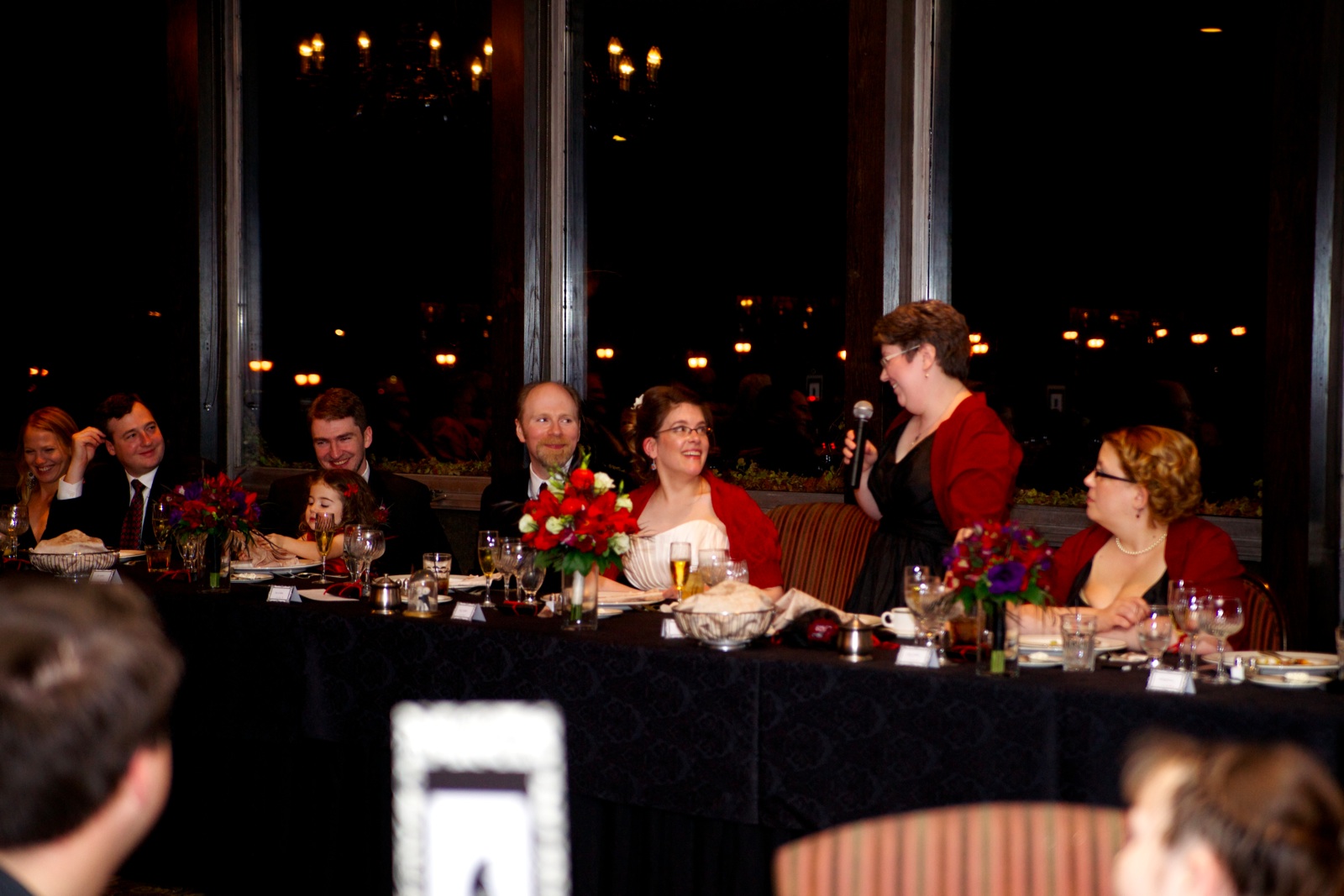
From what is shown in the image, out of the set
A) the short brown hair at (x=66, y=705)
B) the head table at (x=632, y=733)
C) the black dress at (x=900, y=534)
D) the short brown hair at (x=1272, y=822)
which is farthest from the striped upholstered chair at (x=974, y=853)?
the black dress at (x=900, y=534)

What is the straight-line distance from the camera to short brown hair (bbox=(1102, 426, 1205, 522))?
2.86 meters

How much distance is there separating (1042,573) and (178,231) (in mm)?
4855

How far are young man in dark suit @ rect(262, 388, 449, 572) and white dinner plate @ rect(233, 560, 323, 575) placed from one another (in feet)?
0.85

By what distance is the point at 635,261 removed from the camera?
541 cm

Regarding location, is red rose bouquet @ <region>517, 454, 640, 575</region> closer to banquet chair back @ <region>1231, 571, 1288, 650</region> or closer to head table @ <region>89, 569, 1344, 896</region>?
head table @ <region>89, 569, 1344, 896</region>

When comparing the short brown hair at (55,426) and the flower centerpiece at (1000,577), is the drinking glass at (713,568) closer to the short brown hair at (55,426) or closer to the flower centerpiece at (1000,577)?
the flower centerpiece at (1000,577)

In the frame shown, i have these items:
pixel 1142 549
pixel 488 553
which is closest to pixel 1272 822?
pixel 1142 549

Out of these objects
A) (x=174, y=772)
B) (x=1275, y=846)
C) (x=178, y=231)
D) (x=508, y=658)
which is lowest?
(x=174, y=772)

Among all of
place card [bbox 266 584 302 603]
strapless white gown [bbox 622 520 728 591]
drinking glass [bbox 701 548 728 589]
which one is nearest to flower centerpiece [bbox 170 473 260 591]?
place card [bbox 266 584 302 603]

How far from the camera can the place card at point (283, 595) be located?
3.33 meters

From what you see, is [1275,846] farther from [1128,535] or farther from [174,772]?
[174,772]

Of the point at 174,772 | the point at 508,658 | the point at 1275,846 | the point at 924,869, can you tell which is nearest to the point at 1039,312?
the point at 508,658

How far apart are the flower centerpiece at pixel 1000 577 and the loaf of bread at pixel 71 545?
2864 mm

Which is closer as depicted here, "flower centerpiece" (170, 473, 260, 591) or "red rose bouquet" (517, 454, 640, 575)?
"red rose bouquet" (517, 454, 640, 575)
